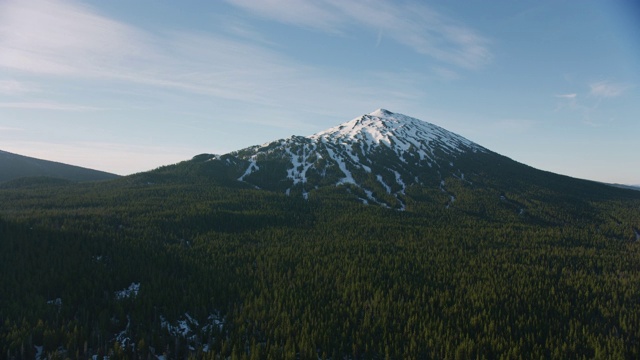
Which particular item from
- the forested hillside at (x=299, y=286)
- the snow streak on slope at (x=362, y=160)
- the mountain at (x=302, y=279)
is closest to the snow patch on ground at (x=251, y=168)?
the snow streak on slope at (x=362, y=160)

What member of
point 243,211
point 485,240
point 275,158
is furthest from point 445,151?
point 243,211

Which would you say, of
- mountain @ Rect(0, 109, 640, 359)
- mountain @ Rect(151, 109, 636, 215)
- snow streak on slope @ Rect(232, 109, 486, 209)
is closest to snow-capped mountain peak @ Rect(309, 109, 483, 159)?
snow streak on slope @ Rect(232, 109, 486, 209)

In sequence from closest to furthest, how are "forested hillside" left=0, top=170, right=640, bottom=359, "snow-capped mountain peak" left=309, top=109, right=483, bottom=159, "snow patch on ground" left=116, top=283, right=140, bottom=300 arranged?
"forested hillside" left=0, top=170, right=640, bottom=359 < "snow patch on ground" left=116, top=283, right=140, bottom=300 < "snow-capped mountain peak" left=309, top=109, right=483, bottom=159

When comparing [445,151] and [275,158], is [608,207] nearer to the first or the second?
[445,151]

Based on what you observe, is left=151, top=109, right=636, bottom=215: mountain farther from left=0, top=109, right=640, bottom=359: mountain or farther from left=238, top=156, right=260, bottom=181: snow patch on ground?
left=0, top=109, right=640, bottom=359: mountain

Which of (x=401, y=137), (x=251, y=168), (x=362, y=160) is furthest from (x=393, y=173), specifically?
(x=251, y=168)

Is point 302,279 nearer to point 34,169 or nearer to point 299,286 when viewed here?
point 299,286

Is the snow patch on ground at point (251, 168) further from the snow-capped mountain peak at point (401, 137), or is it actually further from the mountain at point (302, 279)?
the snow-capped mountain peak at point (401, 137)
